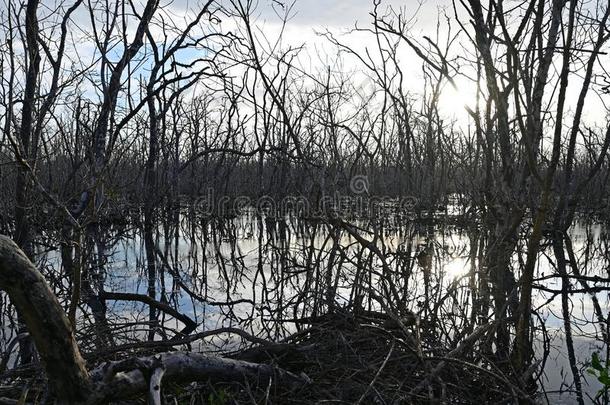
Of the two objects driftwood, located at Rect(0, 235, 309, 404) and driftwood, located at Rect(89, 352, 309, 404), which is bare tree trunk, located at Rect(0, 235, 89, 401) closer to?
driftwood, located at Rect(0, 235, 309, 404)

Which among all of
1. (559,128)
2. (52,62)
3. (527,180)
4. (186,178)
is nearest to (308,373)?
(559,128)

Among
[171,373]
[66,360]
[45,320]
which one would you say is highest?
[45,320]

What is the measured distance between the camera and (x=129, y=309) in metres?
6.04

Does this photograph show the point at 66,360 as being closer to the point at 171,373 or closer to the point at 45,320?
the point at 45,320

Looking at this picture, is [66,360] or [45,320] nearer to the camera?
[45,320]

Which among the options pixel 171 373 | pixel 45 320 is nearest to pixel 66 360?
pixel 45 320

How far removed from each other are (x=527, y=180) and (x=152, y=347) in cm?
281

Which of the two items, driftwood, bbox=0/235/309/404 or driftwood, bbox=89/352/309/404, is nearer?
driftwood, bbox=0/235/309/404

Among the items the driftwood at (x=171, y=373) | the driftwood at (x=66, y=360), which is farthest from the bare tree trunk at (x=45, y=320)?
the driftwood at (x=171, y=373)

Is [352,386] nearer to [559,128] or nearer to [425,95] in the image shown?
[559,128]

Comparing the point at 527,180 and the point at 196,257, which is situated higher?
the point at 527,180

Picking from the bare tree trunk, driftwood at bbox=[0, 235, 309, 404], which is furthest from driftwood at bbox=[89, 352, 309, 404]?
the bare tree trunk

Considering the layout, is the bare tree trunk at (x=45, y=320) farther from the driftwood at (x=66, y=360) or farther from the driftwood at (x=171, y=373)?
the driftwood at (x=171, y=373)

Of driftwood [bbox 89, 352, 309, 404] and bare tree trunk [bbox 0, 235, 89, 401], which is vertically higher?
bare tree trunk [bbox 0, 235, 89, 401]
